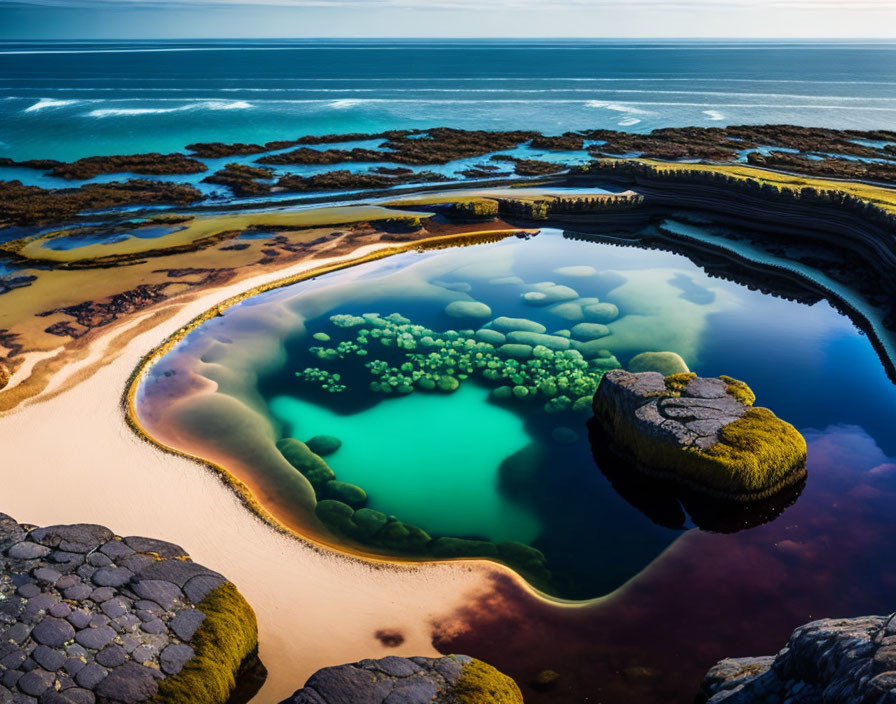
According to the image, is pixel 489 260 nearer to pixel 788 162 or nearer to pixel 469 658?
pixel 469 658

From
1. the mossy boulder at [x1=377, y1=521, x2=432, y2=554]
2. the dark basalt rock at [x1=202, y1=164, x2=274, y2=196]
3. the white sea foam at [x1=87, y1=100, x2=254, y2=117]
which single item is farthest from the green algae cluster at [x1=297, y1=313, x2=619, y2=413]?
the white sea foam at [x1=87, y1=100, x2=254, y2=117]

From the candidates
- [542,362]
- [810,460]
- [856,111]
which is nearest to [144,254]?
[542,362]

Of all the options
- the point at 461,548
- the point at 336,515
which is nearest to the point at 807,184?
the point at 461,548

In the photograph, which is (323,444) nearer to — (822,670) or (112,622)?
(112,622)

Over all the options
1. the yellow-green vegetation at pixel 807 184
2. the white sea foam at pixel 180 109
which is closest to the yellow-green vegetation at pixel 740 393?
the yellow-green vegetation at pixel 807 184

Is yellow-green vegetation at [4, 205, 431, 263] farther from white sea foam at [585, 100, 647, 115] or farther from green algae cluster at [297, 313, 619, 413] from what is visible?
white sea foam at [585, 100, 647, 115]

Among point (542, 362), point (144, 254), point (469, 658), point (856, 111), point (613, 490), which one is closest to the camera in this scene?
point (469, 658)

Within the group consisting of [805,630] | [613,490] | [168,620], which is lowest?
[613,490]
